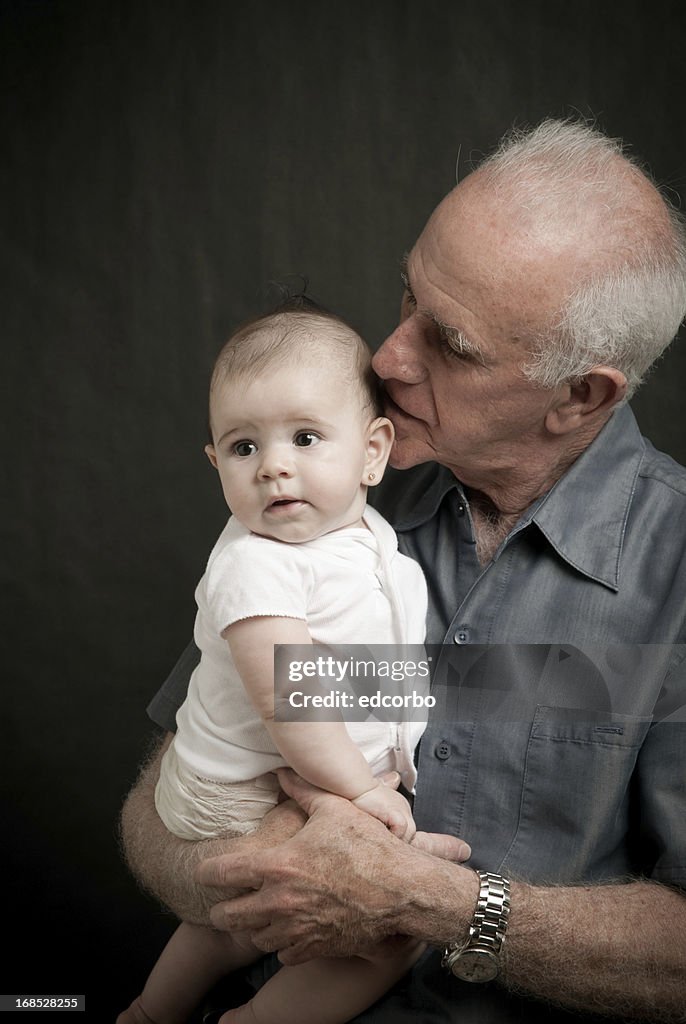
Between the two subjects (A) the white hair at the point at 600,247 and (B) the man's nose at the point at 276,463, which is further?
(A) the white hair at the point at 600,247

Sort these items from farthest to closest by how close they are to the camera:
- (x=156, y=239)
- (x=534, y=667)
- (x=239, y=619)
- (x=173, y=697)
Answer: (x=156, y=239) < (x=173, y=697) < (x=534, y=667) < (x=239, y=619)

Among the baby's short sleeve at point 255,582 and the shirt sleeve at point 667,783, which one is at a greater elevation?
the baby's short sleeve at point 255,582

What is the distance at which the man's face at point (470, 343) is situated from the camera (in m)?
1.80

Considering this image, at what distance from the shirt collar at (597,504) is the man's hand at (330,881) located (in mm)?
538

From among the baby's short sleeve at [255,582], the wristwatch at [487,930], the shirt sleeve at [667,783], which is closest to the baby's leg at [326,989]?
the wristwatch at [487,930]

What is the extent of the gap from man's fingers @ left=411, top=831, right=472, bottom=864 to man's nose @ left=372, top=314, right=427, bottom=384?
750mm

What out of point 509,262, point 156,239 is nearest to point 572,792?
point 509,262

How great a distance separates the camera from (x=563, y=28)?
2764mm

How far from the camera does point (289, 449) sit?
1692 millimetres

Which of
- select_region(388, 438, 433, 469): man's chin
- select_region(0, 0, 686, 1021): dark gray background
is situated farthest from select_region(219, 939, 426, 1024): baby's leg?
select_region(0, 0, 686, 1021): dark gray background

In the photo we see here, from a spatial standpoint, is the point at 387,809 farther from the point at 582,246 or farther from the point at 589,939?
the point at 582,246

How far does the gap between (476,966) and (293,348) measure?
1.00 metres

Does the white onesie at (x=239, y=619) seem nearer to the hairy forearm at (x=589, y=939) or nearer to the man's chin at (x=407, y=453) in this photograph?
the man's chin at (x=407, y=453)

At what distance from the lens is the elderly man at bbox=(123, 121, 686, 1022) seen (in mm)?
1687
